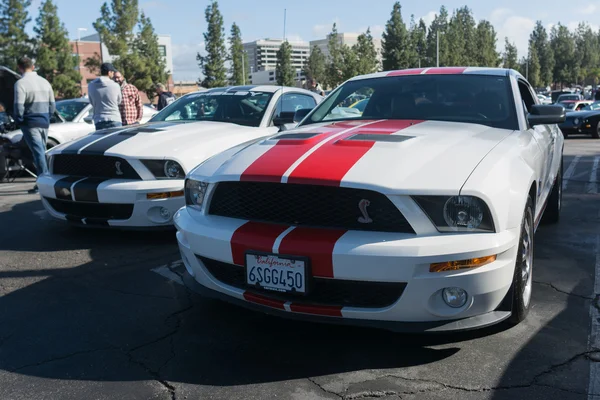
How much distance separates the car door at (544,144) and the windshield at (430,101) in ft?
0.97

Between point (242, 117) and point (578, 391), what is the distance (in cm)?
445

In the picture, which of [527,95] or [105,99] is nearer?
[527,95]

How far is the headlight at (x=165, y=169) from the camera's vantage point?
492 centimetres

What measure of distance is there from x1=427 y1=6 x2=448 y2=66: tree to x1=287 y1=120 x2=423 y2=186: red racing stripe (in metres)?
53.7


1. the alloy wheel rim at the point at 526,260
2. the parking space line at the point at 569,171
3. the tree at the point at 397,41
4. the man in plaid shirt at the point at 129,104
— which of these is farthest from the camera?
the tree at the point at 397,41

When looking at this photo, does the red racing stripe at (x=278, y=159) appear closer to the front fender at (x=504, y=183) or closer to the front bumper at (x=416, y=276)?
the front bumper at (x=416, y=276)

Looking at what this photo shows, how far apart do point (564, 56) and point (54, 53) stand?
72849 millimetres

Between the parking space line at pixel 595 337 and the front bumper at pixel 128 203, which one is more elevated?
the front bumper at pixel 128 203

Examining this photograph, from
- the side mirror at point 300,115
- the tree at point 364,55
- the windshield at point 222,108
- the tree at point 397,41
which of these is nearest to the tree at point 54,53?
the tree at point 364,55

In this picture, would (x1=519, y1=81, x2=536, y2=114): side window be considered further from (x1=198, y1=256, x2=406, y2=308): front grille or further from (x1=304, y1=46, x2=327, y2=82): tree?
(x1=304, y1=46, x2=327, y2=82): tree

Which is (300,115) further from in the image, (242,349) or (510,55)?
(510,55)

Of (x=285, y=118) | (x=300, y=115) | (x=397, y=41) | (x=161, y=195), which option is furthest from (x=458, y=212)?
(x=397, y=41)

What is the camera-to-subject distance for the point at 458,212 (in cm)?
266

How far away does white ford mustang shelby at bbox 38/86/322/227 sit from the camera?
4.88 metres
